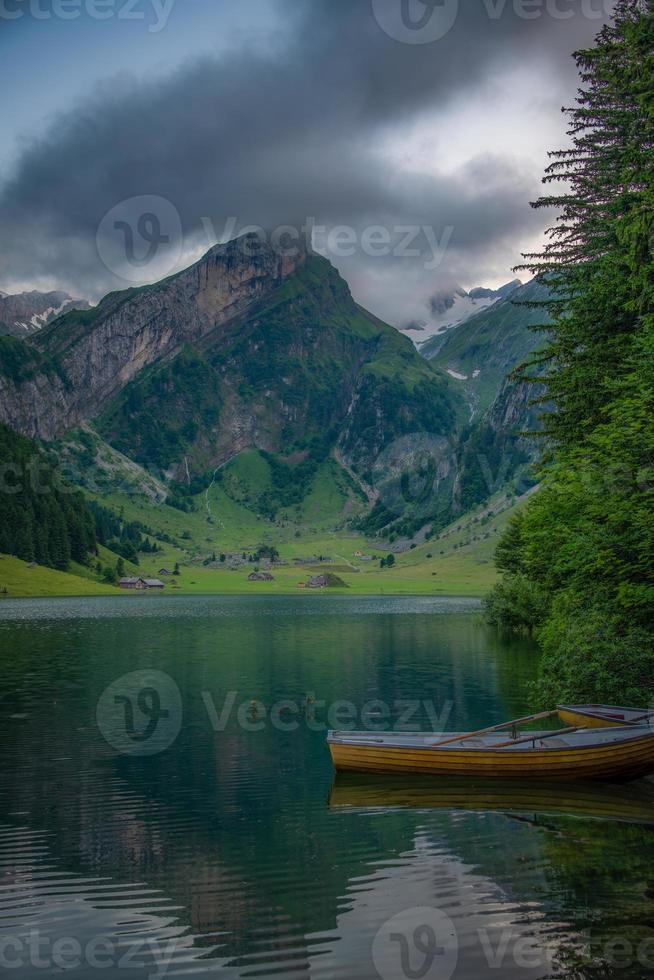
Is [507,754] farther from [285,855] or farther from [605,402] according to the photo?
[605,402]

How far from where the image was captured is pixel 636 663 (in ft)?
128

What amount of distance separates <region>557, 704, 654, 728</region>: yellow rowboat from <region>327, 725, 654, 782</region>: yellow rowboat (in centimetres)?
110

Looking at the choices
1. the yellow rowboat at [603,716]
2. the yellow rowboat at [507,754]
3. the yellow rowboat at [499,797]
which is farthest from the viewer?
the yellow rowboat at [603,716]

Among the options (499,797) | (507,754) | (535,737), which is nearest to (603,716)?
(535,737)

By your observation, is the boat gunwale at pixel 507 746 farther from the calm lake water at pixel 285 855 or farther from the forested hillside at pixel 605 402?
the forested hillside at pixel 605 402

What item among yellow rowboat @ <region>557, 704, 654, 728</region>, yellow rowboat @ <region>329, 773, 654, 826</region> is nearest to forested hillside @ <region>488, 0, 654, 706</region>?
yellow rowboat @ <region>557, 704, 654, 728</region>

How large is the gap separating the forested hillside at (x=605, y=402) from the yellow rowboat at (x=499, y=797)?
856 cm

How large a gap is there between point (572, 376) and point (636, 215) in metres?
11.9

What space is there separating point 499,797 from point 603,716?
6.88 metres

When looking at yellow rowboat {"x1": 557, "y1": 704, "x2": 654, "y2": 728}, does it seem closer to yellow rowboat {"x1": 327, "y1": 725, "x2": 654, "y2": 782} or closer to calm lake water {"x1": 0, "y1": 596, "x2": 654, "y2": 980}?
yellow rowboat {"x1": 327, "y1": 725, "x2": 654, "y2": 782}

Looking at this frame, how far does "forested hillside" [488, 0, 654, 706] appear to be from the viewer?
1341 inches

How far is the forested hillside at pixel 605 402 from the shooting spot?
34.1 m

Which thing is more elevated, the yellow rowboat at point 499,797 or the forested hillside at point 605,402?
the forested hillside at point 605,402

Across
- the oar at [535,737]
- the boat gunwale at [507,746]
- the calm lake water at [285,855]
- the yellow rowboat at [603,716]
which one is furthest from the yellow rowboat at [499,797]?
the yellow rowboat at [603,716]
